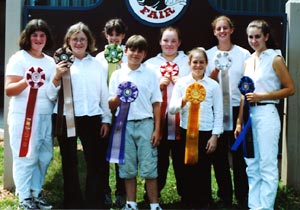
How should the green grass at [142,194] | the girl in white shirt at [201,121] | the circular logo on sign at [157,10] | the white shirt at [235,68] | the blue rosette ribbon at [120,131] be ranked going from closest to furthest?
the blue rosette ribbon at [120,131]
the girl in white shirt at [201,121]
the white shirt at [235,68]
the green grass at [142,194]
the circular logo on sign at [157,10]

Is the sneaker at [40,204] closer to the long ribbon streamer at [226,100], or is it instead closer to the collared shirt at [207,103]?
the collared shirt at [207,103]

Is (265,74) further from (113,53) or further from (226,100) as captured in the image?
(113,53)

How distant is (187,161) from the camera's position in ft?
15.9

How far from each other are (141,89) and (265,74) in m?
1.11

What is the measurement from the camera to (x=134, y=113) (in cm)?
471

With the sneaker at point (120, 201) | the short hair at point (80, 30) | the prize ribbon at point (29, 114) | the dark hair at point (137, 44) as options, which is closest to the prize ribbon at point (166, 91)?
the dark hair at point (137, 44)

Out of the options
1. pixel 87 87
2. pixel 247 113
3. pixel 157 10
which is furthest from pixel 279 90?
pixel 157 10

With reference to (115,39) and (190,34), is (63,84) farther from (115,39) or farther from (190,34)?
(190,34)

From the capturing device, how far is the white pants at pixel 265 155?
15.3ft

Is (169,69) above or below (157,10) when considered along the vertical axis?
below

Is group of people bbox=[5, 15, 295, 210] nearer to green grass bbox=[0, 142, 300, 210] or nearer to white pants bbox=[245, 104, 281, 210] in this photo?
white pants bbox=[245, 104, 281, 210]

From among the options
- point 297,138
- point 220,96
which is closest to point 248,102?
point 220,96

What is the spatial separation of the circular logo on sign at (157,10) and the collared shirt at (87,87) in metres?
1.24

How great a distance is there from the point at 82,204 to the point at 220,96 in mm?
1613
